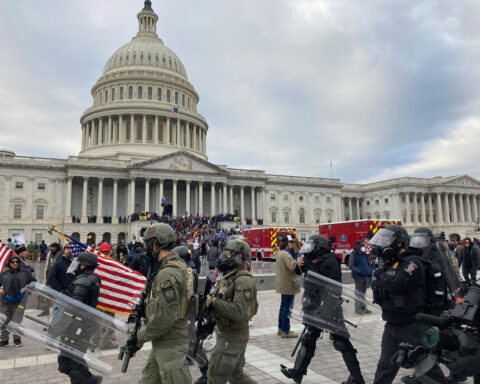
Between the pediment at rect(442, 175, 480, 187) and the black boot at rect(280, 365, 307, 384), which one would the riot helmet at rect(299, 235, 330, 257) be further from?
the pediment at rect(442, 175, 480, 187)

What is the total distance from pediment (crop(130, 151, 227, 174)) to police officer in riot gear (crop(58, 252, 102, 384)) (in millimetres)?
53540

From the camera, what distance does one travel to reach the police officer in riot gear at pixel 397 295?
4645 mm

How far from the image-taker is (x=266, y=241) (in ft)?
126

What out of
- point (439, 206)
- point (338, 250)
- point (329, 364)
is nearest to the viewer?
point (329, 364)

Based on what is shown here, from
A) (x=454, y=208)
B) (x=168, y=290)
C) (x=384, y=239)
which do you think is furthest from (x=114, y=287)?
(x=454, y=208)

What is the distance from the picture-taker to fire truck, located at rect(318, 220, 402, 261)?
97.8 feet

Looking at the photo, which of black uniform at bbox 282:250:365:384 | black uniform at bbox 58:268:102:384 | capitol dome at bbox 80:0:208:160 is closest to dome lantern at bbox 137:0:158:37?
capitol dome at bbox 80:0:208:160

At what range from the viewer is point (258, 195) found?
68.9m

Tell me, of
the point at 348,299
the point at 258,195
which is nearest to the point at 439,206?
the point at 258,195

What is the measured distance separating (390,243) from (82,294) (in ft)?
14.4

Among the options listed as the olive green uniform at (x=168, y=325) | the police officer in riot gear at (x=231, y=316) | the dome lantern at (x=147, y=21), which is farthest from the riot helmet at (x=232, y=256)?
the dome lantern at (x=147, y=21)

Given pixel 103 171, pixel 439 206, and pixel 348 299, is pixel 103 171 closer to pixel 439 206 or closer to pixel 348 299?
pixel 348 299

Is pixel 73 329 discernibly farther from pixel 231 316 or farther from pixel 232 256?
pixel 232 256

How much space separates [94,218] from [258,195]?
92.2ft
